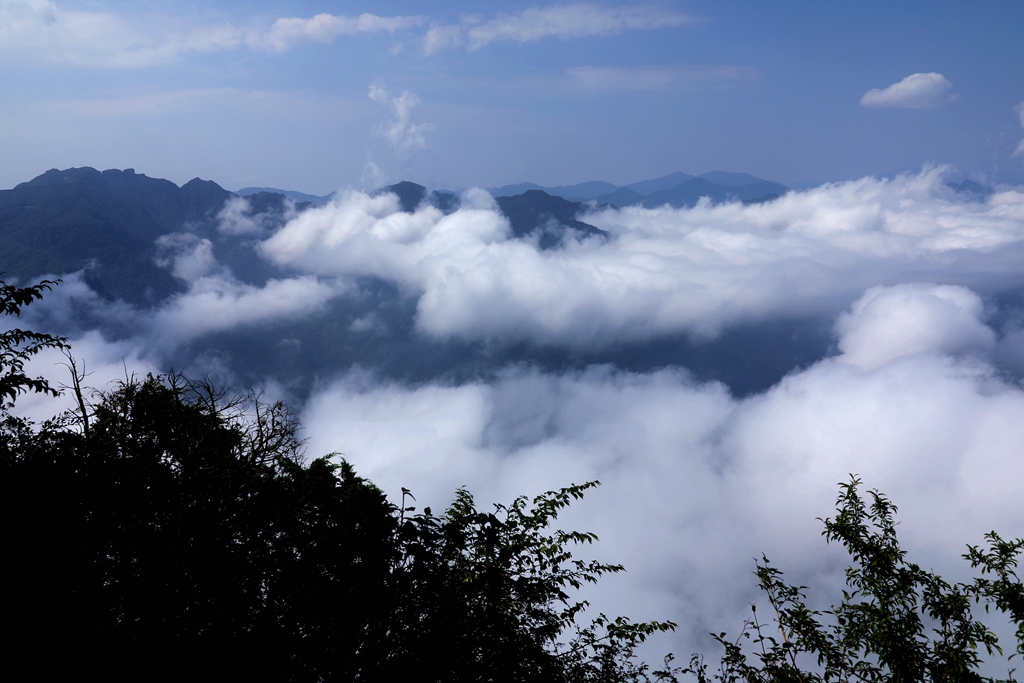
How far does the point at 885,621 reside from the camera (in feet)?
26.9

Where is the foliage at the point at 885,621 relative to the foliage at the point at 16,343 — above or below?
below

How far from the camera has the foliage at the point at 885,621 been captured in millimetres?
7887

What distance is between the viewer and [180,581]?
348 inches

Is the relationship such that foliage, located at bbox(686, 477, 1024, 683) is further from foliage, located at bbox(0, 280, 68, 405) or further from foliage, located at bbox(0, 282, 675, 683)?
foliage, located at bbox(0, 280, 68, 405)

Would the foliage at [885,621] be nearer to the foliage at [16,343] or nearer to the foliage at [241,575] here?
the foliage at [241,575]

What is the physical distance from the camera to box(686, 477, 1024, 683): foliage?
25.9 ft

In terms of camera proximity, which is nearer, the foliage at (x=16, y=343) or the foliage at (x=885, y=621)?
the foliage at (x=885, y=621)

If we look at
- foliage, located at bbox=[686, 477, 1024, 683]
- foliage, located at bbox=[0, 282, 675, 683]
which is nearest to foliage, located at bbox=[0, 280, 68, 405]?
foliage, located at bbox=[0, 282, 675, 683]

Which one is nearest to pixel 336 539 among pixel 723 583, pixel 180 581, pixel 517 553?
pixel 180 581

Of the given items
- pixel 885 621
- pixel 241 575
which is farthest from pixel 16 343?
pixel 885 621

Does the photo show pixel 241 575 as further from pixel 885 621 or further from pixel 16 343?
pixel 885 621

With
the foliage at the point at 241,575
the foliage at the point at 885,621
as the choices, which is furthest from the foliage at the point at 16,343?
the foliage at the point at 885,621

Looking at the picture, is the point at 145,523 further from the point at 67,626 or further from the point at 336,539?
the point at 336,539

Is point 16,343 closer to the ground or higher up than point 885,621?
higher up
